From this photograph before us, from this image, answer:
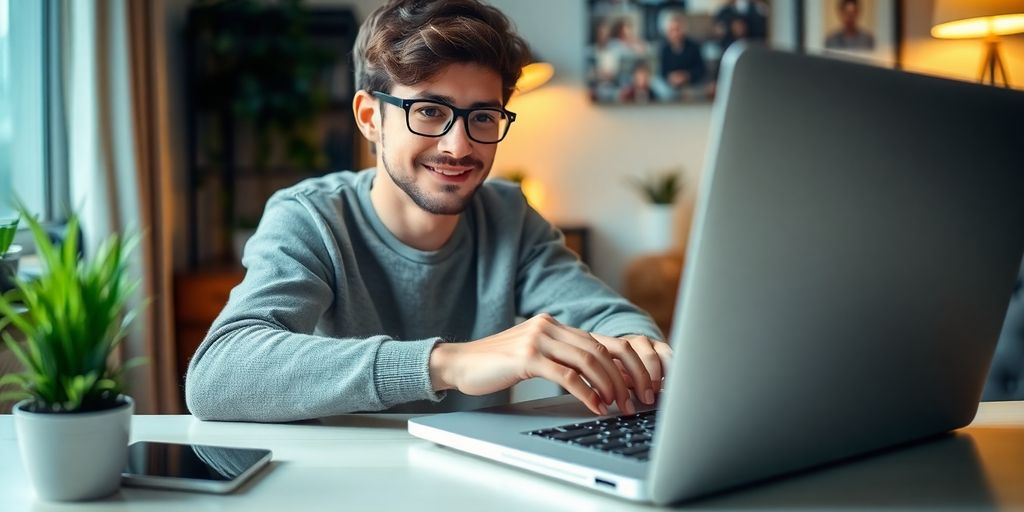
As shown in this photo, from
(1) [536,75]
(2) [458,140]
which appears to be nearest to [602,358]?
(2) [458,140]

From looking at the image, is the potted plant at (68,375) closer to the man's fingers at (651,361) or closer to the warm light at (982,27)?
the man's fingers at (651,361)

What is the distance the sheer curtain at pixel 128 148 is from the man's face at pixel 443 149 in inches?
51.2

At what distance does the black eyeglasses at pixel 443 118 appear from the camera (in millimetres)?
1288

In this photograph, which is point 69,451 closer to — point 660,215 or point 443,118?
point 443,118

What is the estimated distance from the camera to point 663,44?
4051mm

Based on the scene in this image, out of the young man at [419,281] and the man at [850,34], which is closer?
the young man at [419,281]

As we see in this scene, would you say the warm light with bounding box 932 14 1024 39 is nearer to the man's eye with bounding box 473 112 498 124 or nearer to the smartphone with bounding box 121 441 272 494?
the man's eye with bounding box 473 112 498 124

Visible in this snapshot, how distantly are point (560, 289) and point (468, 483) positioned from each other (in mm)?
789

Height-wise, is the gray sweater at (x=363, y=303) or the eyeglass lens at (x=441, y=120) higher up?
the eyeglass lens at (x=441, y=120)

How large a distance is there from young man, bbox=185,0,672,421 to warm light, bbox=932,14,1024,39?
1959 millimetres

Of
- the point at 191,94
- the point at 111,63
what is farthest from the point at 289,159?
the point at 111,63

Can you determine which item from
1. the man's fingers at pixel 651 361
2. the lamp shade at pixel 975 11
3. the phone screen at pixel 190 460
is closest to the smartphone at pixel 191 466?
the phone screen at pixel 190 460

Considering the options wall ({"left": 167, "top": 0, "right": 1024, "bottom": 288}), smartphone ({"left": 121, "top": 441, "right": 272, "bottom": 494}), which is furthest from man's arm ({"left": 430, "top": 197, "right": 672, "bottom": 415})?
wall ({"left": 167, "top": 0, "right": 1024, "bottom": 288})

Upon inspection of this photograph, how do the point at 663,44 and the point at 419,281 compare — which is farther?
the point at 663,44
